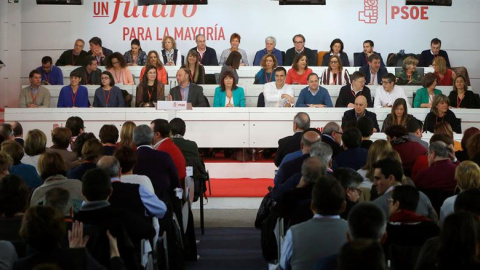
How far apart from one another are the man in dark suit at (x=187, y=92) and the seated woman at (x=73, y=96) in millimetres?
1352

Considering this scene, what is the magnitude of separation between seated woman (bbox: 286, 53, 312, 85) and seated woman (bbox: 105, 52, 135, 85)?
2.67m

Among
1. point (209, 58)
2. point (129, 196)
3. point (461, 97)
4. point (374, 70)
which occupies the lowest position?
point (129, 196)

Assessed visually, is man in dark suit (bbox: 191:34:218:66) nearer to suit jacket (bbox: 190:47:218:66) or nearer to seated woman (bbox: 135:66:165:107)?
suit jacket (bbox: 190:47:218:66)

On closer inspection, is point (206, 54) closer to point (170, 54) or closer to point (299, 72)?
point (170, 54)

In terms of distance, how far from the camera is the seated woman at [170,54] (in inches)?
582

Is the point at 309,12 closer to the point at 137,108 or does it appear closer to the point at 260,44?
the point at 260,44

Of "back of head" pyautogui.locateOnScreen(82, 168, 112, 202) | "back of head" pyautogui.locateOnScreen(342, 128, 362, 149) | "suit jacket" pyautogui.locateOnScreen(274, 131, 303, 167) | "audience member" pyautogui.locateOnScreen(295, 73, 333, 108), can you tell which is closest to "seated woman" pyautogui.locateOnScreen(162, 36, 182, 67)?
"audience member" pyautogui.locateOnScreen(295, 73, 333, 108)

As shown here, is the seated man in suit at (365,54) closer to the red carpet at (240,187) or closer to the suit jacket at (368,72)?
the suit jacket at (368,72)

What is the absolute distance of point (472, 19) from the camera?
16.7 m

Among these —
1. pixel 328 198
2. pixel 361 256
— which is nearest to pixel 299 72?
pixel 328 198

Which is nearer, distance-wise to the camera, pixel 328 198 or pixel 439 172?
pixel 328 198

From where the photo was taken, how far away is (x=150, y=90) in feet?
40.4

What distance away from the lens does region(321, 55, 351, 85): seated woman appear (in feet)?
43.4

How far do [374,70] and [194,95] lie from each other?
339cm
